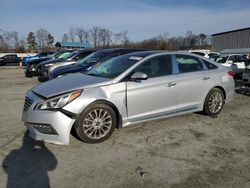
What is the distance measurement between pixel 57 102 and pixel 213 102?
367cm

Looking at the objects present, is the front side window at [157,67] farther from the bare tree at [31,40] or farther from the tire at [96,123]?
the bare tree at [31,40]

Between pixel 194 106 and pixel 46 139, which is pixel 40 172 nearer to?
pixel 46 139

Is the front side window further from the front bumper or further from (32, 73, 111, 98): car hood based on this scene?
the front bumper

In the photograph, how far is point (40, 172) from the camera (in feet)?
11.7

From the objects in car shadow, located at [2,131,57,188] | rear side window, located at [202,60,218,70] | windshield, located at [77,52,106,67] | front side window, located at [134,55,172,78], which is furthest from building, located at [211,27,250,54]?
car shadow, located at [2,131,57,188]

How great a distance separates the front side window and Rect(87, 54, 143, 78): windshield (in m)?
0.20

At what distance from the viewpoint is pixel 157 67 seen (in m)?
5.33

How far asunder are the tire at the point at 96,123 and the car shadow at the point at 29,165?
0.64m

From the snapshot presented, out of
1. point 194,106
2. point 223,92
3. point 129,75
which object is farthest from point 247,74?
point 129,75

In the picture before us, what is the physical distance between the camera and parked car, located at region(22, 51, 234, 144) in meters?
4.24

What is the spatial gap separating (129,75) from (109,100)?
667 mm

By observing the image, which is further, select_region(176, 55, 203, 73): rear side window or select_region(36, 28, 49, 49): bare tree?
select_region(36, 28, 49, 49): bare tree

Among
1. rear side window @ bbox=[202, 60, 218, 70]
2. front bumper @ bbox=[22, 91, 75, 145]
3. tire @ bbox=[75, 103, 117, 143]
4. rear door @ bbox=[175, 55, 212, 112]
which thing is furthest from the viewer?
rear side window @ bbox=[202, 60, 218, 70]

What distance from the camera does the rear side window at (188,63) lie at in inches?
221
